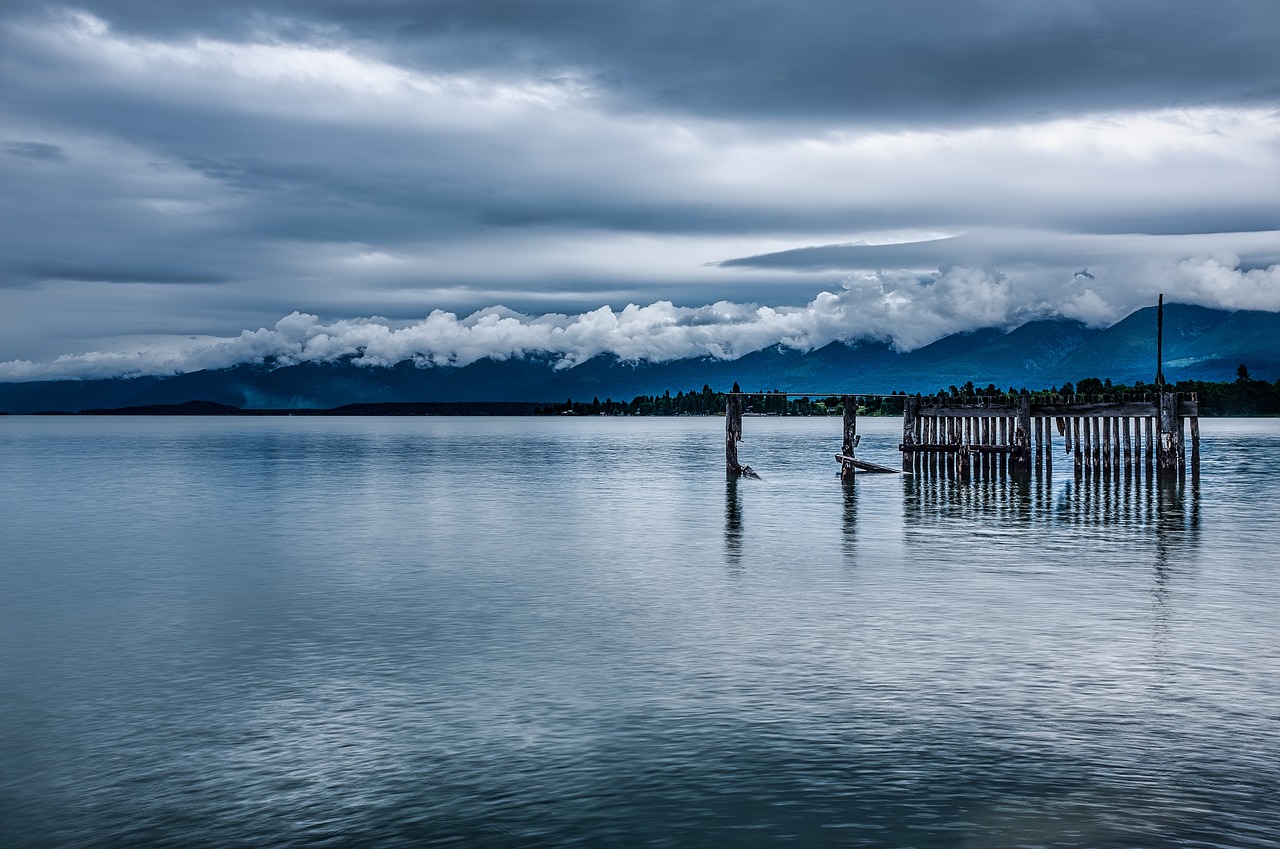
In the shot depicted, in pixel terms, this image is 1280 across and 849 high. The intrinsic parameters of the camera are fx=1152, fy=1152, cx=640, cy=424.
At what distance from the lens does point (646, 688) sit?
20.2 meters

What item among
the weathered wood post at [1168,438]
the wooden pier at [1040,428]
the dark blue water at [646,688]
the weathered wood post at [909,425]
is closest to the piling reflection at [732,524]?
the dark blue water at [646,688]

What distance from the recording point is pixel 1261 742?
1638 centimetres

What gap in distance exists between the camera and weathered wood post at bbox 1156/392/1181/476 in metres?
68.1

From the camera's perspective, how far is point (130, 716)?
18.6 meters

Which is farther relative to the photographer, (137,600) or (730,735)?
(137,600)

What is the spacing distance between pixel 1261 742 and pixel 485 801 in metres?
11.0

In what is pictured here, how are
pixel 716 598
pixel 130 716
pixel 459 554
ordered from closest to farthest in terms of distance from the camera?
pixel 130 716
pixel 716 598
pixel 459 554

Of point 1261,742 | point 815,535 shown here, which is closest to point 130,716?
point 1261,742

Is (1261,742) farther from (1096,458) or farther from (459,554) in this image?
(1096,458)

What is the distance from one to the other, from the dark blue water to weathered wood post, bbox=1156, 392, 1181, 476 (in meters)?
22.2

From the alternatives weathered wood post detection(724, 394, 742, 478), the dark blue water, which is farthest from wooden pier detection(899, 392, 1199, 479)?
the dark blue water

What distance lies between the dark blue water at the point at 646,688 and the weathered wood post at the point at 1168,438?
22.2 m

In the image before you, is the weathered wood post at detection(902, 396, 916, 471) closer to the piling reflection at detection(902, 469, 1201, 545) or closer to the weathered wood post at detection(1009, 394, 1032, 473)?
the piling reflection at detection(902, 469, 1201, 545)

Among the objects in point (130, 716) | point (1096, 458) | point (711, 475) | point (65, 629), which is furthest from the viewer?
point (711, 475)
